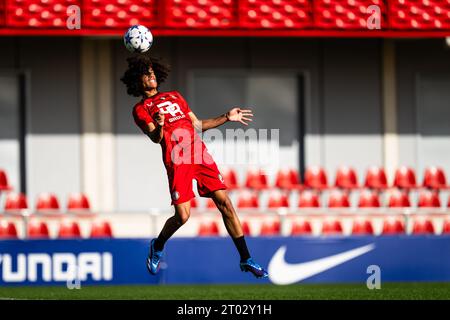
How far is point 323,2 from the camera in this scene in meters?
19.3

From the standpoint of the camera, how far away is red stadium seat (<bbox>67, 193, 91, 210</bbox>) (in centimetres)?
1884

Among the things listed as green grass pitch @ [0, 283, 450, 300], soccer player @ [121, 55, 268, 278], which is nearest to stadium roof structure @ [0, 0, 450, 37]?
green grass pitch @ [0, 283, 450, 300]

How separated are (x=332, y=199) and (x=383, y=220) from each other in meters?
0.97

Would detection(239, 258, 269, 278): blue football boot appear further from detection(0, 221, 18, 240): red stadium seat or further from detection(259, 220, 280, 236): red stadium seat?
detection(0, 221, 18, 240): red stadium seat

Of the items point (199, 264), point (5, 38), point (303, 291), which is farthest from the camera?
point (5, 38)

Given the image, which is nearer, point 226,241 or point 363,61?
point 226,241

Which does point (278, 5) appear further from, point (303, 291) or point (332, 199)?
point (303, 291)

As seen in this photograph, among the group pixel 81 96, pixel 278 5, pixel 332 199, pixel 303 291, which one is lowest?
pixel 303 291

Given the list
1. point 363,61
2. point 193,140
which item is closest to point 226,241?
point 363,61

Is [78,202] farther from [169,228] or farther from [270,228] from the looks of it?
[169,228]

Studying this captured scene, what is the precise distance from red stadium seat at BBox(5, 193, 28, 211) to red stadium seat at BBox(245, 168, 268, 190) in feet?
11.6

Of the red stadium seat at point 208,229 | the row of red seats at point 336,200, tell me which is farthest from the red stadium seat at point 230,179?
the red stadium seat at point 208,229

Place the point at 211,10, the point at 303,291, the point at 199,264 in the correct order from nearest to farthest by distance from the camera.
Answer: the point at 303,291
the point at 199,264
the point at 211,10

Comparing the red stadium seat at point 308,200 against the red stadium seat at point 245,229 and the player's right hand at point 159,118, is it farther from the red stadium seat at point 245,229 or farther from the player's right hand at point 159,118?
the player's right hand at point 159,118
